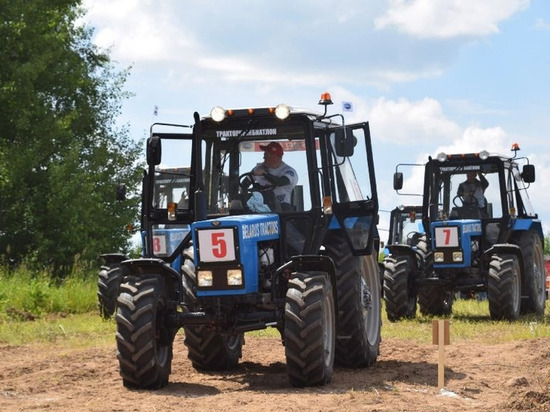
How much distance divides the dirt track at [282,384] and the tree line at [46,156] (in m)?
16.0

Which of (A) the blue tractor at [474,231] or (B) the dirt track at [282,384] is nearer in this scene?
(B) the dirt track at [282,384]

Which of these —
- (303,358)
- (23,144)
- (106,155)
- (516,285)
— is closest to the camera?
(303,358)

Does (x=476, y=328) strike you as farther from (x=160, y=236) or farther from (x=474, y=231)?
(x=160, y=236)

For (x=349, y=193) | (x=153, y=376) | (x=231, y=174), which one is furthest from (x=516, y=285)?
(x=153, y=376)

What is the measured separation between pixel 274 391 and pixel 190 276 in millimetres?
1320

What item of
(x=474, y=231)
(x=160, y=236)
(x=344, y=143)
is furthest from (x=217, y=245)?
(x=474, y=231)

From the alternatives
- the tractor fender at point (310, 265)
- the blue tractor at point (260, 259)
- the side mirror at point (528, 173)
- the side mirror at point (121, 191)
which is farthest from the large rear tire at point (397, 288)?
the tractor fender at point (310, 265)

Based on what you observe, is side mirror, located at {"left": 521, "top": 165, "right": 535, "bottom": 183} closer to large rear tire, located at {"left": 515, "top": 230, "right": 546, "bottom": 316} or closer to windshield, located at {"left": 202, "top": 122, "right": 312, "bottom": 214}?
large rear tire, located at {"left": 515, "top": 230, "right": 546, "bottom": 316}

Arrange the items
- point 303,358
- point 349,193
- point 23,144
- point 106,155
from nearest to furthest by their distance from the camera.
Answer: point 303,358, point 349,193, point 23,144, point 106,155

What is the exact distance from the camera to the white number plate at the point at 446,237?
18.5 meters

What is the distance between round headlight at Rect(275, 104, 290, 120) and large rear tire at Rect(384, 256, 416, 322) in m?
7.92

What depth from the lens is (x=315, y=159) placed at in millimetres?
11133

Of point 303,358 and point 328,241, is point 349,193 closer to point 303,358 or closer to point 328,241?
point 328,241

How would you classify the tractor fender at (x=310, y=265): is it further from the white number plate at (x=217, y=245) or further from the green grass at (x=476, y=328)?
the green grass at (x=476, y=328)
